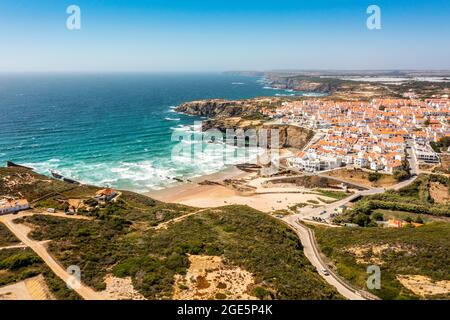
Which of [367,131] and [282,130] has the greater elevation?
[282,130]

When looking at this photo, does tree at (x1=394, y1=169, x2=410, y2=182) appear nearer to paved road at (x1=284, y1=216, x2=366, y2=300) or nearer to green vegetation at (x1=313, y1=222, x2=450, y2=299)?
green vegetation at (x1=313, y1=222, x2=450, y2=299)

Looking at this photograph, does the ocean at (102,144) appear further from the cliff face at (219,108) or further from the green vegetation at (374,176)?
the green vegetation at (374,176)

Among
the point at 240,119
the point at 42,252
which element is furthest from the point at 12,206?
the point at 240,119

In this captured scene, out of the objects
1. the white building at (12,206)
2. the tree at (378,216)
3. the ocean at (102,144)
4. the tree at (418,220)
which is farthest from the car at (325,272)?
the ocean at (102,144)

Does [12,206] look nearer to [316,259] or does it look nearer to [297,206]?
[316,259]

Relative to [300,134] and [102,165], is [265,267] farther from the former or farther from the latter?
[300,134]

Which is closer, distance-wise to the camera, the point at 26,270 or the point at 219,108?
the point at 26,270
